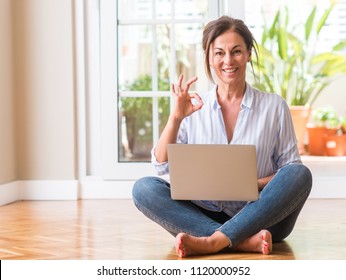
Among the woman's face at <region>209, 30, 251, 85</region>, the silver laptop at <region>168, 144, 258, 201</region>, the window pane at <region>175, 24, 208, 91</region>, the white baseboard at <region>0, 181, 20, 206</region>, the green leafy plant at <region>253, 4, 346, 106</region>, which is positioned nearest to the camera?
the silver laptop at <region>168, 144, 258, 201</region>

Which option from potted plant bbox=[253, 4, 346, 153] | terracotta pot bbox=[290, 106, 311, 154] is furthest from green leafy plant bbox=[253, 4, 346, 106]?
terracotta pot bbox=[290, 106, 311, 154]

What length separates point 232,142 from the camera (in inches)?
135

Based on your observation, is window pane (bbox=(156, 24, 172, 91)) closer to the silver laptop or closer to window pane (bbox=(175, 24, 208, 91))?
window pane (bbox=(175, 24, 208, 91))

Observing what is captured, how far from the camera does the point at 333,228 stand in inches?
163

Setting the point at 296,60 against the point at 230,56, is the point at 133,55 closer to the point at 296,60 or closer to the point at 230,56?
the point at 230,56

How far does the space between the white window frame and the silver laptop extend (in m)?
2.40

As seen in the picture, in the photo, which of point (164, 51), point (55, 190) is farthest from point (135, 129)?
point (55, 190)

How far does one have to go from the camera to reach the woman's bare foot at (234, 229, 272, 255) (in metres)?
3.28

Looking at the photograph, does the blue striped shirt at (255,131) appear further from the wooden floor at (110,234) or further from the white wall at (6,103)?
the white wall at (6,103)

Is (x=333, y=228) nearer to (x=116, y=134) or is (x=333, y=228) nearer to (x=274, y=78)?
(x=116, y=134)

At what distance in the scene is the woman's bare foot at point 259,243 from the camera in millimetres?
3277

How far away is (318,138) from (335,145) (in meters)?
0.17

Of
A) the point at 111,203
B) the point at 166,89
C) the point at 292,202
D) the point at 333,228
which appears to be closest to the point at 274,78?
the point at 166,89

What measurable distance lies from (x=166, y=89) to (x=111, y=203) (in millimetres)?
833
